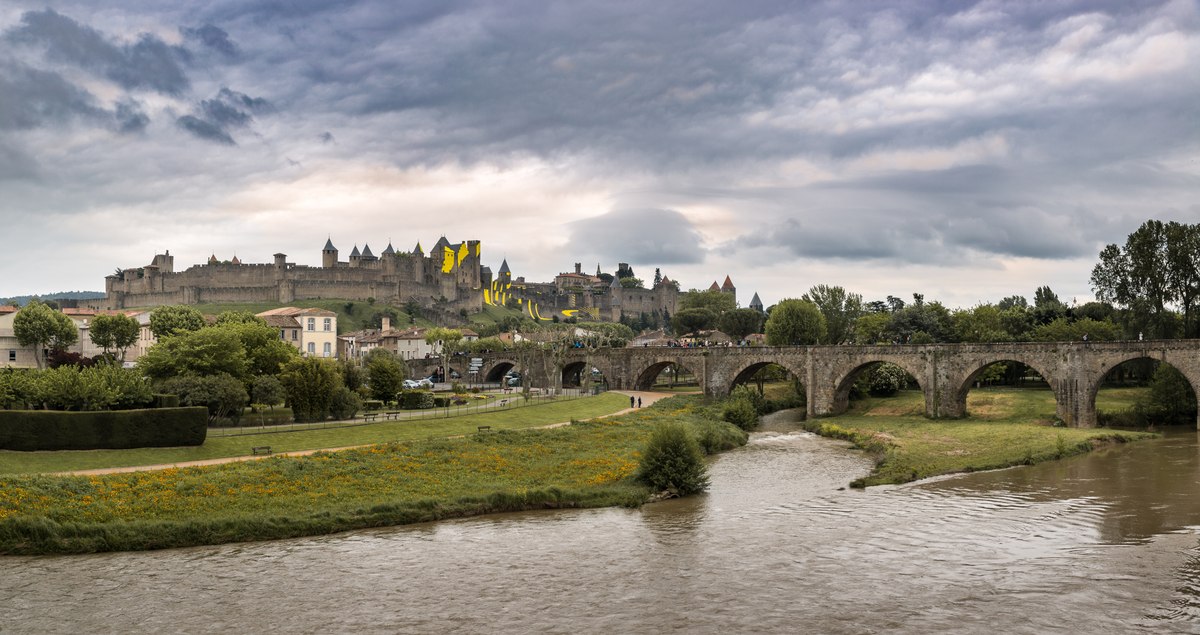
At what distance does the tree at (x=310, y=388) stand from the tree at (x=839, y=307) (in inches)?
2441

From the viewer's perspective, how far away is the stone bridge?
160ft

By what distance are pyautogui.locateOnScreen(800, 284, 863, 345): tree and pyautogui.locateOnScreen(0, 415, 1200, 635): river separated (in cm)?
6394

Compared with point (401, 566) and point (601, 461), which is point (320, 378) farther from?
point (401, 566)

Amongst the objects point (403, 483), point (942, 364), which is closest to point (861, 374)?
point (942, 364)

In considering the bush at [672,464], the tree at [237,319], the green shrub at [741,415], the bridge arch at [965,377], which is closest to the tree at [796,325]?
the green shrub at [741,415]

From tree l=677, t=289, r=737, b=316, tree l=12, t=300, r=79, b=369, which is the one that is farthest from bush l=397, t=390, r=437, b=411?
tree l=677, t=289, r=737, b=316

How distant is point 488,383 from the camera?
9900 cm

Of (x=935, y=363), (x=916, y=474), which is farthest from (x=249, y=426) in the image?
Answer: (x=935, y=363)

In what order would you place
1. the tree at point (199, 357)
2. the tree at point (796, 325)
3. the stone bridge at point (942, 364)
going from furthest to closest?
the tree at point (796, 325), the stone bridge at point (942, 364), the tree at point (199, 357)

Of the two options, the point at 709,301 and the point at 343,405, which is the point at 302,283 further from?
the point at 343,405

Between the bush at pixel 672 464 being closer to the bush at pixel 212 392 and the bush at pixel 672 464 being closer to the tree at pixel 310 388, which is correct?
the tree at pixel 310 388

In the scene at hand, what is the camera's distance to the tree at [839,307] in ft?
308

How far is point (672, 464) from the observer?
30.6 meters

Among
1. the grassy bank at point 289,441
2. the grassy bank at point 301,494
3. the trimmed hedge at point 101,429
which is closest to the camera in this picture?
the grassy bank at point 301,494
